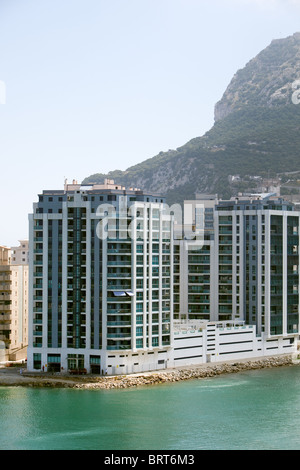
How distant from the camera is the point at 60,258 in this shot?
48.9 meters

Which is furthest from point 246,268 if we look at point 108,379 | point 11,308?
point 108,379

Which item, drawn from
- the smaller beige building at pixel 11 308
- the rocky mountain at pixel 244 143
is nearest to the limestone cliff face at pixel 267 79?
the rocky mountain at pixel 244 143

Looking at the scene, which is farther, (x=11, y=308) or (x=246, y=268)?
(x=246, y=268)

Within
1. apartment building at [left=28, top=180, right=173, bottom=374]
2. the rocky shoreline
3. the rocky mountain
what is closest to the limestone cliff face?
the rocky mountain

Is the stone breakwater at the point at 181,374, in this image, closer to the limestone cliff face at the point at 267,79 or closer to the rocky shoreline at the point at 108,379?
the rocky shoreline at the point at 108,379

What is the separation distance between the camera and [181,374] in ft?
161

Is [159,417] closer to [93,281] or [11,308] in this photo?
[93,281]

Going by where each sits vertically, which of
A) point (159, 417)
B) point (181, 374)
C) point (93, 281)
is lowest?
point (159, 417)

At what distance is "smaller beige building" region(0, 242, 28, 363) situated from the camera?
5300 cm

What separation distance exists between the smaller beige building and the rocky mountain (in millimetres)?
47714

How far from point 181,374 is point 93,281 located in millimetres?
6581

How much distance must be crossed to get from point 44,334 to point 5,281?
5.82 metres

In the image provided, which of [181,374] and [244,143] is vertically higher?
[244,143]
